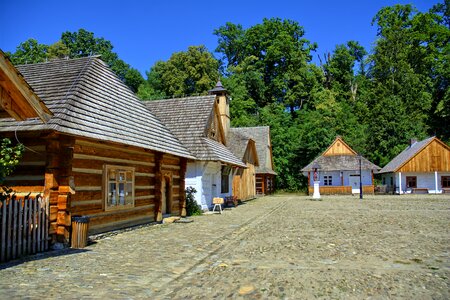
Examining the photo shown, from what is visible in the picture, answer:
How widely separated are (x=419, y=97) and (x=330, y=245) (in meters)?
54.1

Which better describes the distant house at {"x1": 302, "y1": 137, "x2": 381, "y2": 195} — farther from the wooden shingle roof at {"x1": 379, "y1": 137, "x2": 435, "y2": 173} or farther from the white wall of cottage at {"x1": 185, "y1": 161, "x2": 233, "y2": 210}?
the white wall of cottage at {"x1": 185, "y1": 161, "x2": 233, "y2": 210}

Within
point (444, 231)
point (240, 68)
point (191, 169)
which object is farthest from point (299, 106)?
point (444, 231)

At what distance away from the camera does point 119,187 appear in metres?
12.4

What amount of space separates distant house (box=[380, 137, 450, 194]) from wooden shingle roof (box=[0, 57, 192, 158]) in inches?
1315

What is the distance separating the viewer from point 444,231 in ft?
39.9

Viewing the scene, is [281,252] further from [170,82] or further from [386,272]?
[170,82]

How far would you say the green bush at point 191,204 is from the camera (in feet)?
63.3

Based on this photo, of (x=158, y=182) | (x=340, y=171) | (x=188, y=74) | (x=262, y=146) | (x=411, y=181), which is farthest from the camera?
(x=188, y=74)

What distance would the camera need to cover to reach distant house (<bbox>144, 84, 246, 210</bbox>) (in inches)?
802

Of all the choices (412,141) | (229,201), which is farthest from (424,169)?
(229,201)

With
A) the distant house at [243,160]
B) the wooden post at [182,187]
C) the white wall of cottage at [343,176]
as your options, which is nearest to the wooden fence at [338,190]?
the white wall of cottage at [343,176]

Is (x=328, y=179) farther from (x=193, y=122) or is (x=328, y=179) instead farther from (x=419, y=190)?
(x=193, y=122)

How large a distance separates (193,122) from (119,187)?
10.1 m

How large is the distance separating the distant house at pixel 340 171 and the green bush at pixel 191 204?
81.6 ft
